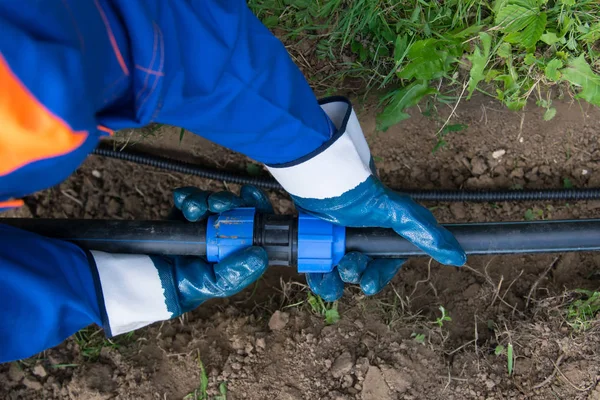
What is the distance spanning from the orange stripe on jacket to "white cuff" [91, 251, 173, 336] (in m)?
0.63

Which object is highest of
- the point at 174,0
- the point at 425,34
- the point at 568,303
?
the point at 174,0

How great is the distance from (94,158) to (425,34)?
1207 millimetres

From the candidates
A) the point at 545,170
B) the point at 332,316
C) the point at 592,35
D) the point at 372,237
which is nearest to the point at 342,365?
the point at 332,316

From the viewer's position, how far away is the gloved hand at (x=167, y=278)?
125 cm

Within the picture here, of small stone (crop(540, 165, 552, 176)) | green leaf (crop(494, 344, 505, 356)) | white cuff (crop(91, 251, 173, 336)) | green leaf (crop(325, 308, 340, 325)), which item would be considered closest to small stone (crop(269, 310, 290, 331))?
green leaf (crop(325, 308, 340, 325))

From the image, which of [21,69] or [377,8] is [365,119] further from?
[21,69]

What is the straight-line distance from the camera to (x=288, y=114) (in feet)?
A: 3.55

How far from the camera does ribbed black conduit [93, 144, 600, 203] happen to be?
157 cm

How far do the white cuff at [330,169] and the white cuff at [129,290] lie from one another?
A: 42cm

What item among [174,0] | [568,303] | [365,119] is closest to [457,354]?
[568,303]

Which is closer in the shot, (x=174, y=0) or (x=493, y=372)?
(x=174, y=0)

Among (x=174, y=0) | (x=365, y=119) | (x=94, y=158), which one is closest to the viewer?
(x=174, y=0)

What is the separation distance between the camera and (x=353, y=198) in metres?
1.22

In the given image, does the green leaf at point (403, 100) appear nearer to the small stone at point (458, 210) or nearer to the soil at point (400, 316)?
the soil at point (400, 316)
